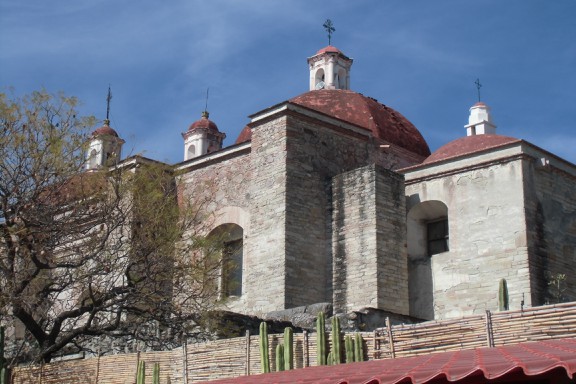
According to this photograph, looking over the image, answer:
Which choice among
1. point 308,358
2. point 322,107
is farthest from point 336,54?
point 308,358

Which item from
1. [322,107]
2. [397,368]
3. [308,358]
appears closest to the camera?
[397,368]

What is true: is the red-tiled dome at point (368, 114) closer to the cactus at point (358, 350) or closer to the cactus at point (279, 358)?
the cactus at point (279, 358)

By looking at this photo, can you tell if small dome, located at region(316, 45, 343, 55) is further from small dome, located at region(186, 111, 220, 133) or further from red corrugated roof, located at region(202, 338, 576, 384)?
red corrugated roof, located at region(202, 338, 576, 384)

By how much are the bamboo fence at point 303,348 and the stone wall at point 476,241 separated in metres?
5.72

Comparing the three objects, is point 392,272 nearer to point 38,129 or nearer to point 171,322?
point 171,322

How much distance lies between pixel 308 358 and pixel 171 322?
445 cm

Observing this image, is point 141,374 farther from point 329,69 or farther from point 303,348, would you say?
point 329,69

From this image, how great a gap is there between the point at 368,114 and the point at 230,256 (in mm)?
5988

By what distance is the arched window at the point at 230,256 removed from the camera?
19188 mm

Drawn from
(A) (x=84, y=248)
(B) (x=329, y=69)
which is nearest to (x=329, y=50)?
(B) (x=329, y=69)

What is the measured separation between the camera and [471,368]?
625 cm

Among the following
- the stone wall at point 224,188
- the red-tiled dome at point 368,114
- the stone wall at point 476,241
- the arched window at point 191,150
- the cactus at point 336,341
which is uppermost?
the arched window at point 191,150

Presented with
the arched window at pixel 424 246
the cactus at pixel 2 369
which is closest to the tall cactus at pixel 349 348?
the cactus at pixel 2 369

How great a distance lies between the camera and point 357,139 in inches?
841
